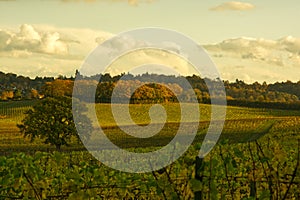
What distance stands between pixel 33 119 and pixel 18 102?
3370 cm

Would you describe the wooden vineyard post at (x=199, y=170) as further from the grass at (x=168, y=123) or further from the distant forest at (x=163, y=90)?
the distant forest at (x=163, y=90)

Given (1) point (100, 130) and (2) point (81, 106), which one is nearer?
(2) point (81, 106)

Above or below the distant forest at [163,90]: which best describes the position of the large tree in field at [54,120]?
below

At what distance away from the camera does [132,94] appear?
247 feet

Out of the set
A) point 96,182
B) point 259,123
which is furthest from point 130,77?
point 96,182

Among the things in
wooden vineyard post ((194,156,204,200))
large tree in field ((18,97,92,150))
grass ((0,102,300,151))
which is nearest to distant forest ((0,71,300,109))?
grass ((0,102,300,151))

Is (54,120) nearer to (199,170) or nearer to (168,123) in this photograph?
(168,123)

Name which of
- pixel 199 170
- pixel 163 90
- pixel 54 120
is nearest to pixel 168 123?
pixel 163 90

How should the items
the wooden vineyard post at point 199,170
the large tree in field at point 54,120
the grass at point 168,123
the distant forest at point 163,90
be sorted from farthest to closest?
the distant forest at point 163,90 < the grass at point 168,123 < the large tree in field at point 54,120 < the wooden vineyard post at point 199,170

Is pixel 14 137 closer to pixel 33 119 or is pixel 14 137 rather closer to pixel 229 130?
pixel 33 119

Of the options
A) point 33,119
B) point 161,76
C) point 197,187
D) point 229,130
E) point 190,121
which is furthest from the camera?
point 161,76

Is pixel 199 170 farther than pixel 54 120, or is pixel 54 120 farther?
pixel 54 120

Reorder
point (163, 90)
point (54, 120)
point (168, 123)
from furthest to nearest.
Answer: point (163, 90) → point (168, 123) → point (54, 120)

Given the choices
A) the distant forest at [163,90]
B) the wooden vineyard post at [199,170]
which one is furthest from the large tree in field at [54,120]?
the wooden vineyard post at [199,170]
